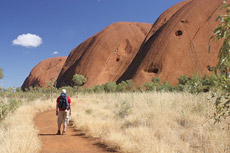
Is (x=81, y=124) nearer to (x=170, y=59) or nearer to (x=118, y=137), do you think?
(x=118, y=137)

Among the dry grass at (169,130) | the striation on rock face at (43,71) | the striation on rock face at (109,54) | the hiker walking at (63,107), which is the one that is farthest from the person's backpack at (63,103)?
the striation on rock face at (43,71)

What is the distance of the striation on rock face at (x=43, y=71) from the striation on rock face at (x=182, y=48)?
52432 mm

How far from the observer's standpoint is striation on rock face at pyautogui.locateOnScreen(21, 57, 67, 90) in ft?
275

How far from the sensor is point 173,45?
38281 mm

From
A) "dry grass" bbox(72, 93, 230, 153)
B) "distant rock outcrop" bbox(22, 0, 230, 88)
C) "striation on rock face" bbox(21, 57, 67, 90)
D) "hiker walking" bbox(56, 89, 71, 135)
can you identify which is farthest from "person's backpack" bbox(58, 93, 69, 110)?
"striation on rock face" bbox(21, 57, 67, 90)

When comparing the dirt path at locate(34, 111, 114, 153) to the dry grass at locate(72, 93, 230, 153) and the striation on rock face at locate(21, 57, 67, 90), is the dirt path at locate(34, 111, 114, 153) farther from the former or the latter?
the striation on rock face at locate(21, 57, 67, 90)

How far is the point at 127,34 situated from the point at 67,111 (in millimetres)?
53286

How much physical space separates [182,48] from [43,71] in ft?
241

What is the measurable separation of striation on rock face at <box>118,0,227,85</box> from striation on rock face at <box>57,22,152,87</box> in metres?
10.3

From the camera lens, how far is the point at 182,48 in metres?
37.7

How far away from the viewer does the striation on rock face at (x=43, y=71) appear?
83775mm

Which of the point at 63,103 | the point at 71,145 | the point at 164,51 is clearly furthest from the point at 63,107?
the point at 164,51

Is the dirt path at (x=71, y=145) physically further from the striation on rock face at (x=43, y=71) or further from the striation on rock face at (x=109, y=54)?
the striation on rock face at (x=43, y=71)

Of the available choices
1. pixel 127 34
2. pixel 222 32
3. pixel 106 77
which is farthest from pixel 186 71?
pixel 222 32
